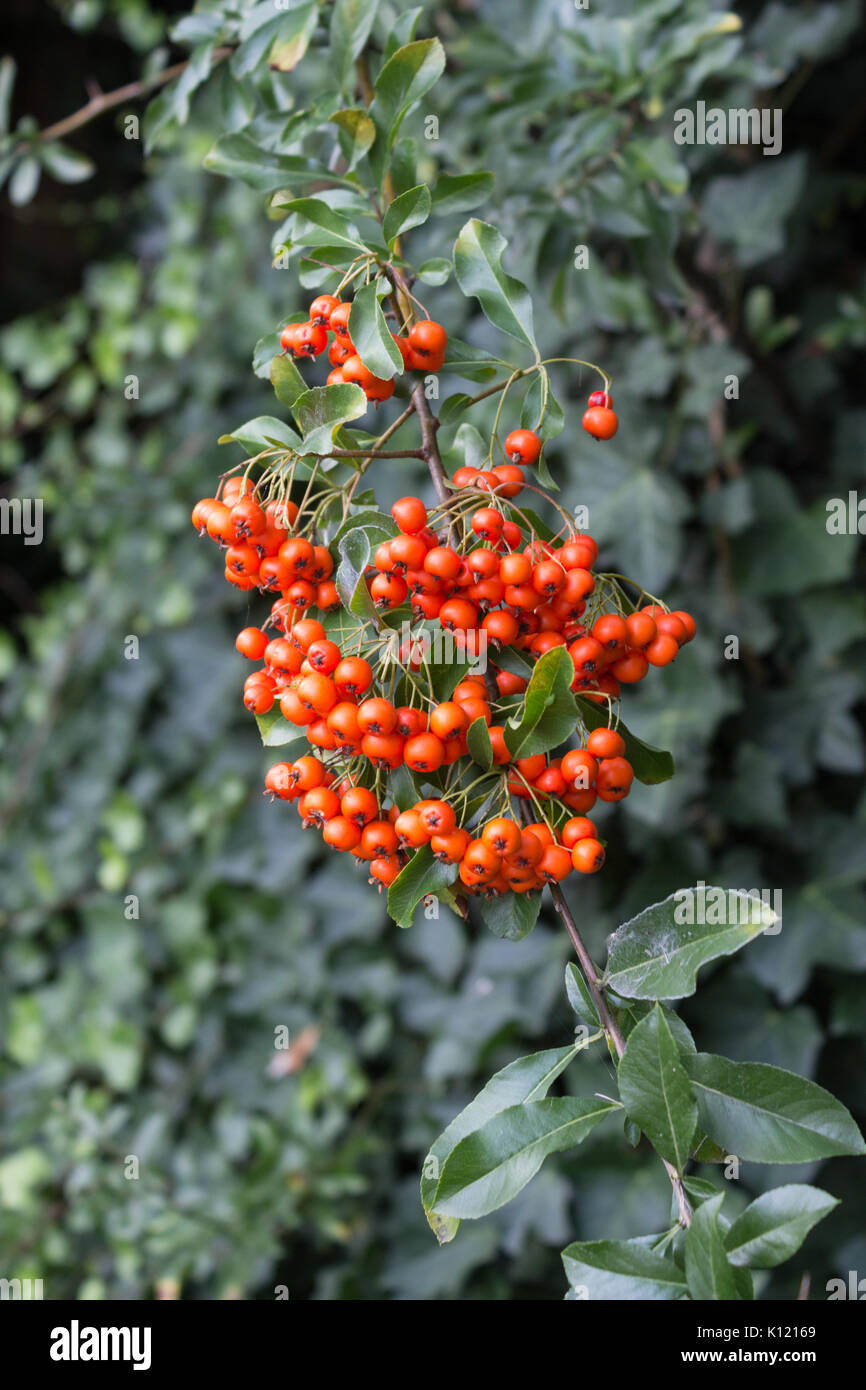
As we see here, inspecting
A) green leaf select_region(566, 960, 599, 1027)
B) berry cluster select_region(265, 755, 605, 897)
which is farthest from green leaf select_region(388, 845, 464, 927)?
green leaf select_region(566, 960, 599, 1027)

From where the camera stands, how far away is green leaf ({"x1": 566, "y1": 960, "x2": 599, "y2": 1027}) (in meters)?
0.76

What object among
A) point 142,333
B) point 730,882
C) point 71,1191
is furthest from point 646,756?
point 142,333

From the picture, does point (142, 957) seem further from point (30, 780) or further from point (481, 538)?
point (481, 538)

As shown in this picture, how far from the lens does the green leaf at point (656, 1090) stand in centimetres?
67

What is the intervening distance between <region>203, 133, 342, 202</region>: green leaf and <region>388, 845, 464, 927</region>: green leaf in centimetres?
63

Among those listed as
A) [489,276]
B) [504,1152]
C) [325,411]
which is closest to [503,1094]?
[504,1152]

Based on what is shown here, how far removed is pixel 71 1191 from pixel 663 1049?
64.1 inches

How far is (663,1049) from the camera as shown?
671 millimetres

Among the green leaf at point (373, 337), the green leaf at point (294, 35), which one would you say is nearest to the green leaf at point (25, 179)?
the green leaf at point (294, 35)

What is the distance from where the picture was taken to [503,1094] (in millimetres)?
743

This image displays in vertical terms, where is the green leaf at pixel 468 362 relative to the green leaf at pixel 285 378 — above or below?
above

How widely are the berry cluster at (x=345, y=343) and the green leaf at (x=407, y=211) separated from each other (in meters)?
0.06

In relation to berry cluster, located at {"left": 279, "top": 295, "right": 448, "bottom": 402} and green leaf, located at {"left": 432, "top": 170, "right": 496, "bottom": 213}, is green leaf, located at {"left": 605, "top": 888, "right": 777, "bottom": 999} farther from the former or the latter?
green leaf, located at {"left": 432, "top": 170, "right": 496, "bottom": 213}

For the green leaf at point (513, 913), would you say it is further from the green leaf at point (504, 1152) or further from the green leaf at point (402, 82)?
the green leaf at point (402, 82)
